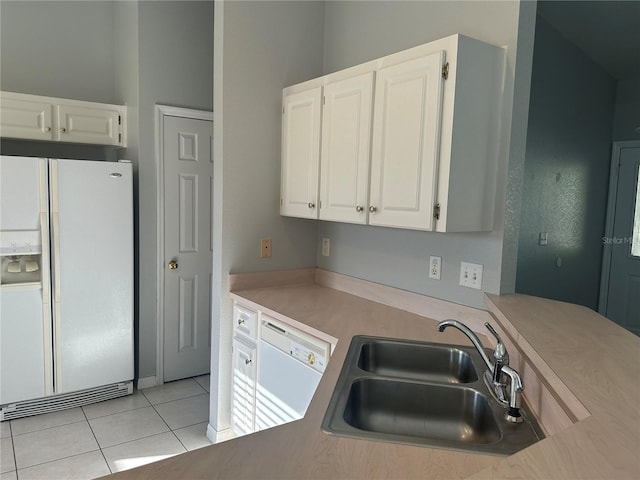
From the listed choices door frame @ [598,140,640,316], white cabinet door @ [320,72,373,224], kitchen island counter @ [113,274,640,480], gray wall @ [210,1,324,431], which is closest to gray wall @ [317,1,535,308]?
gray wall @ [210,1,324,431]

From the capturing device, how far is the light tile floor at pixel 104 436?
2.58 metres

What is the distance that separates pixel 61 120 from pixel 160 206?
909mm

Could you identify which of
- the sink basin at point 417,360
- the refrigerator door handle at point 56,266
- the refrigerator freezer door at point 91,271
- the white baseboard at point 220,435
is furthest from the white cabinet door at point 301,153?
the refrigerator door handle at point 56,266

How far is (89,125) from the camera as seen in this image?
3.46 m

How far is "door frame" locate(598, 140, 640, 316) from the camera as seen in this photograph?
203 inches

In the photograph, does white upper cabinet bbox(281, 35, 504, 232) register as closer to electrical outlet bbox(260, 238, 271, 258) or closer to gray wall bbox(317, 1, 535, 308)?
gray wall bbox(317, 1, 535, 308)

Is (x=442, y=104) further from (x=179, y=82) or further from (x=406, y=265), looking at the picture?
(x=179, y=82)

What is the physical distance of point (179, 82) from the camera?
3559 mm

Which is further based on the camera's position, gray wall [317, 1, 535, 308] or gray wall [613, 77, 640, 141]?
gray wall [613, 77, 640, 141]

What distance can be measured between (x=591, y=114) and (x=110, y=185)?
182 inches

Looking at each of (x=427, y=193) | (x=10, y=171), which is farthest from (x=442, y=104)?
(x=10, y=171)

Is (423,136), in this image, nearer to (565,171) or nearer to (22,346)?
(22,346)

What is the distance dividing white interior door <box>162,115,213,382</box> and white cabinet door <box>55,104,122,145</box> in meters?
0.40

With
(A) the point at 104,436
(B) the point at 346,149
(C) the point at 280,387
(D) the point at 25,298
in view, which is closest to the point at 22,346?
(D) the point at 25,298
